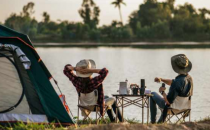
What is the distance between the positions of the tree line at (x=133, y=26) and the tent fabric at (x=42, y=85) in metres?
77.7

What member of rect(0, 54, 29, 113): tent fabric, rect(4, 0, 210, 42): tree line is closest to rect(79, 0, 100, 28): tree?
rect(4, 0, 210, 42): tree line

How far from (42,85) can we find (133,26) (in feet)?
291

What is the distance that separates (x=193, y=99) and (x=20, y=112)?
679cm

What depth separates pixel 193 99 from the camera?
43.9 ft

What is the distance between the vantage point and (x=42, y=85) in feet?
24.3

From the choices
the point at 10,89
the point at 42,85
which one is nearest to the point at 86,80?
the point at 42,85

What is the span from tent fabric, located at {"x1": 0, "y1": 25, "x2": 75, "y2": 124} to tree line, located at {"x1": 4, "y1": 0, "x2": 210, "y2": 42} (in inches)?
3059

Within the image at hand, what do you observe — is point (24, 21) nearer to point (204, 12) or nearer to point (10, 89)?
point (204, 12)

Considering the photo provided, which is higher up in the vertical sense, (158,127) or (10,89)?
(10,89)

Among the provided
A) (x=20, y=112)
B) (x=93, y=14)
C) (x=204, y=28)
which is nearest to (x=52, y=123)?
(x=20, y=112)

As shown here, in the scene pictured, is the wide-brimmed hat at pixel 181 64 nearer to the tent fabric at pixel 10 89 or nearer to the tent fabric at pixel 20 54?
the tent fabric at pixel 20 54

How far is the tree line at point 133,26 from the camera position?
86.4 metres

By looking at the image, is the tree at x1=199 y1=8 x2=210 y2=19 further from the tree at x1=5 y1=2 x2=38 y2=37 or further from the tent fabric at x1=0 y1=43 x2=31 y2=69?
the tent fabric at x1=0 y1=43 x2=31 y2=69

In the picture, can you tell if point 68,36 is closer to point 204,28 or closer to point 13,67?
point 204,28
